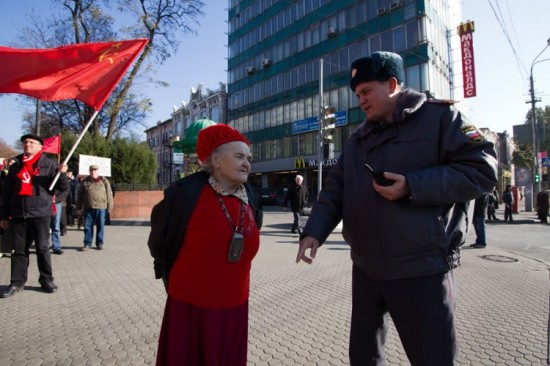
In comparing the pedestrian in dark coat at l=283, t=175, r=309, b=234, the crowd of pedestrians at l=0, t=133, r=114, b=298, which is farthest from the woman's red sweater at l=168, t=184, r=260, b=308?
the pedestrian in dark coat at l=283, t=175, r=309, b=234

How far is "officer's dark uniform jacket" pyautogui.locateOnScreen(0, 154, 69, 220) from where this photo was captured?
15.3ft

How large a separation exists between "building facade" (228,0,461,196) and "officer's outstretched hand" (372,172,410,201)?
70.2 feet

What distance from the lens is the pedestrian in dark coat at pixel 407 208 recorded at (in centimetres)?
174

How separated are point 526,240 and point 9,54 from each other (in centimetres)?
1300

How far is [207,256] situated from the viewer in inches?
85.8

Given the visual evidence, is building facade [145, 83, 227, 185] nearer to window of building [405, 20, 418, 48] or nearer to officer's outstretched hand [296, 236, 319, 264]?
window of building [405, 20, 418, 48]

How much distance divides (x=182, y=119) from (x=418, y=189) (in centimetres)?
6454

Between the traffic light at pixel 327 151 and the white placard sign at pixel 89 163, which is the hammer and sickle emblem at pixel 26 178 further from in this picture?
the white placard sign at pixel 89 163

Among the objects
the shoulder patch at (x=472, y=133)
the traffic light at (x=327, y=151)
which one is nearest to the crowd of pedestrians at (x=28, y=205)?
the shoulder patch at (x=472, y=133)

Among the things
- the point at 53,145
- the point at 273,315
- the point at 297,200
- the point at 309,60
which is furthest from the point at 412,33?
the point at 273,315

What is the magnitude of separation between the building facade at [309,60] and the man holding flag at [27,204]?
19.1 metres

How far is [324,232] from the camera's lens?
2.19 m

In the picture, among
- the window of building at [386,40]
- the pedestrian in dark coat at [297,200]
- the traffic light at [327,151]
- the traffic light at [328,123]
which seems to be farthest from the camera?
the window of building at [386,40]

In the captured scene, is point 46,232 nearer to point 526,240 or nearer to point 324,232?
point 324,232
